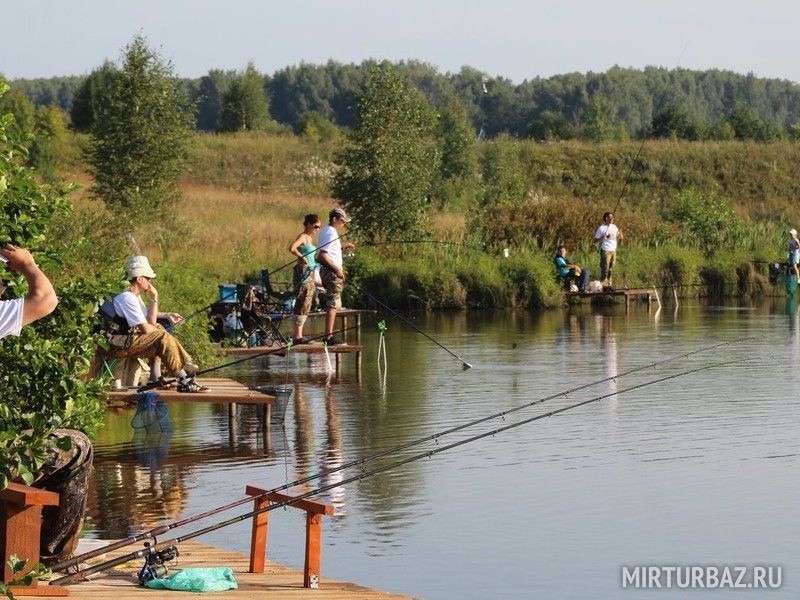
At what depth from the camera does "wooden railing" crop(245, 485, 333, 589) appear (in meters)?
7.38

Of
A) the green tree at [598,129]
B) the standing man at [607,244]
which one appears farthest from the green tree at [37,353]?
the green tree at [598,129]

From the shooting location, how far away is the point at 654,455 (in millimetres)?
12398

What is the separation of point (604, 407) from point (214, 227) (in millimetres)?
24726

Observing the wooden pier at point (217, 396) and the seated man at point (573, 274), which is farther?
the seated man at point (573, 274)

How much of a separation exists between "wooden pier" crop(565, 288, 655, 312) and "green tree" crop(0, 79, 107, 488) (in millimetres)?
21729

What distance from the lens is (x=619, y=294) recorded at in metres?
30.0

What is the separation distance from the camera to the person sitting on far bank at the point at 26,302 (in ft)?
18.2

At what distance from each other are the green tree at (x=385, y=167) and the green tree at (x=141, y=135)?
3740 millimetres

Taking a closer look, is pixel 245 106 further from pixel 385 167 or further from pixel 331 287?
pixel 331 287

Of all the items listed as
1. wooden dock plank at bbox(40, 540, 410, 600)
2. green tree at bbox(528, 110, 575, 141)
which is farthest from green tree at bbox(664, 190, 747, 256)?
green tree at bbox(528, 110, 575, 141)

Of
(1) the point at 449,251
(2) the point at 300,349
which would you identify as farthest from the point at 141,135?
(2) the point at 300,349

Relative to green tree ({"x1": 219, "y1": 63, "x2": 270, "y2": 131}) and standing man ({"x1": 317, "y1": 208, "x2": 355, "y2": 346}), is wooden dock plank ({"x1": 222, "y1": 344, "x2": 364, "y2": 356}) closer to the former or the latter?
standing man ({"x1": 317, "y1": 208, "x2": 355, "y2": 346})

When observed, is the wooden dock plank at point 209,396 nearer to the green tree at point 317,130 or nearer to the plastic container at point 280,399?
the plastic container at point 280,399

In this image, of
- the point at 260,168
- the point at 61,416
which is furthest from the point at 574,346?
the point at 260,168
